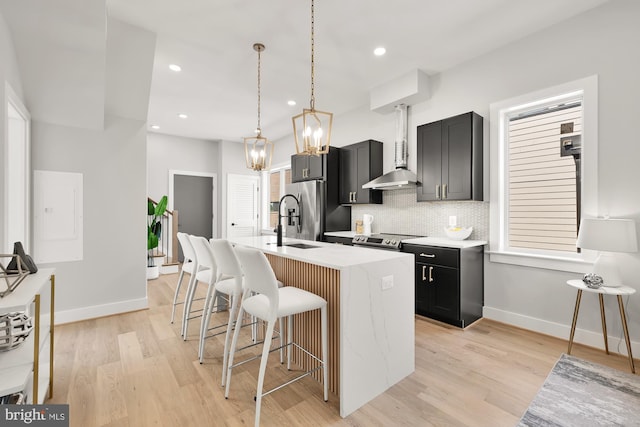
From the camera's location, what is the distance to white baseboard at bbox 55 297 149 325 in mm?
3266

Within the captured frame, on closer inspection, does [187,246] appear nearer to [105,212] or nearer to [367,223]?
[105,212]

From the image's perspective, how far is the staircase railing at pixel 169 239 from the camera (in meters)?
6.01

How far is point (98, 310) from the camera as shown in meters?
3.46

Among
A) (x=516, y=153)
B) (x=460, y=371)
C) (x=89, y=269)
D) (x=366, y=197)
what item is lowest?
(x=460, y=371)

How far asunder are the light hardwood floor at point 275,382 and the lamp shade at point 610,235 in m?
0.85

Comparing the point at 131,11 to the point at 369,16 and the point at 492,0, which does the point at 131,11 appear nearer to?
the point at 369,16

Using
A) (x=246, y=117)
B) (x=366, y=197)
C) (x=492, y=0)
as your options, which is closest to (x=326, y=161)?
(x=366, y=197)

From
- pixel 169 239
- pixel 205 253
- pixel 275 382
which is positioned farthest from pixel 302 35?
pixel 169 239

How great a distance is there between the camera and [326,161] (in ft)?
15.8

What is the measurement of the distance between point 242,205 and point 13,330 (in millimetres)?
5858

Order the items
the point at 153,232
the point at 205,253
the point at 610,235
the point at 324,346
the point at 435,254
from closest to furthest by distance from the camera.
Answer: the point at 324,346
the point at 610,235
the point at 205,253
the point at 435,254
the point at 153,232

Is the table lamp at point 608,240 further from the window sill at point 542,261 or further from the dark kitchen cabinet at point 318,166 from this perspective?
the dark kitchen cabinet at point 318,166

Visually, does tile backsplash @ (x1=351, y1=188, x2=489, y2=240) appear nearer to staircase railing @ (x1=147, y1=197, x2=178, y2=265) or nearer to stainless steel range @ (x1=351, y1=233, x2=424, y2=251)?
stainless steel range @ (x1=351, y1=233, x2=424, y2=251)

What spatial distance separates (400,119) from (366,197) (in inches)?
47.3
